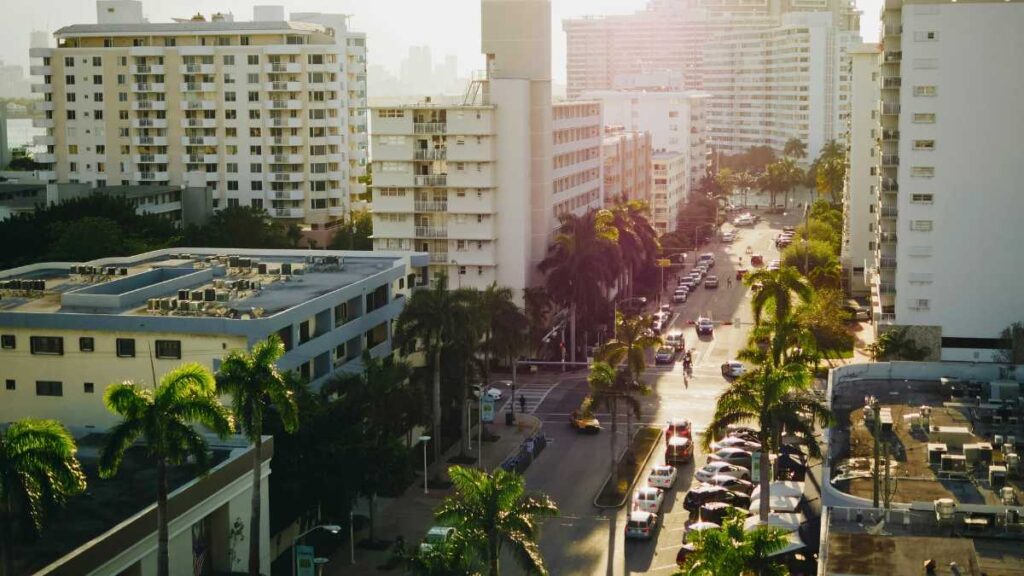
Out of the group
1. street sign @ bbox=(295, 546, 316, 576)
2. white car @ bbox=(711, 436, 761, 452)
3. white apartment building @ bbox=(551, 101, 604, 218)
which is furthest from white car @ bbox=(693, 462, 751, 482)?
white apartment building @ bbox=(551, 101, 604, 218)

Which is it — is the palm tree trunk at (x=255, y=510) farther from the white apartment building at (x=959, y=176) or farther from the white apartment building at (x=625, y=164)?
the white apartment building at (x=625, y=164)

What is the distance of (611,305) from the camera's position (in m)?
93.6

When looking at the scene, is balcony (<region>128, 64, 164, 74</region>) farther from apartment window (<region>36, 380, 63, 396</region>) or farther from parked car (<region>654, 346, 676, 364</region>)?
apartment window (<region>36, 380, 63, 396</region>)

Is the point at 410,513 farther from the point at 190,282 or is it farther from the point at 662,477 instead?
the point at 190,282

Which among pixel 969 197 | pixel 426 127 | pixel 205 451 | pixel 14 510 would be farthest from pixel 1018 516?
pixel 426 127

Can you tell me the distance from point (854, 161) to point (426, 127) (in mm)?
39247

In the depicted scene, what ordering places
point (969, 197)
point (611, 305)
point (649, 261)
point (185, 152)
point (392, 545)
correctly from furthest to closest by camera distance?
point (185, 152) → point (649, 261) → point (611, 305) → point (969, 197) → point (392, 545)

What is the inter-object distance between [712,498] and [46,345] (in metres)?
25.4

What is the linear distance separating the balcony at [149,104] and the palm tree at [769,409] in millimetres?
81885

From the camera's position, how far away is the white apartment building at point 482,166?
85.7 meters

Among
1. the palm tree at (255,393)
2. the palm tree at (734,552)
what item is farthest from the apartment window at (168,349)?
the palm tree at (734,552)

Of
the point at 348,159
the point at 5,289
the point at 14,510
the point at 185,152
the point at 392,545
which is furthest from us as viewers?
the point at 348,159

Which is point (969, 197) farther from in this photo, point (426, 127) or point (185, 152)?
point (185, 152)

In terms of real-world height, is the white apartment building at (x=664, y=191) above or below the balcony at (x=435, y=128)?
below
